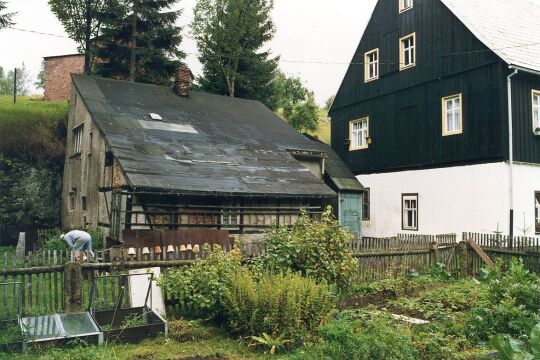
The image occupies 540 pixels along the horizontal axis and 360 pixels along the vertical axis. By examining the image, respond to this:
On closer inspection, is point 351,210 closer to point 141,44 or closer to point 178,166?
point 178,166

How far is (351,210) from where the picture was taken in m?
22.1

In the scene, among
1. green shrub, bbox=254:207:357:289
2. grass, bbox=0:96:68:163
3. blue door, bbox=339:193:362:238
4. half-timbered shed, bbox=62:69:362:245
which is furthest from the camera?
grass, bbox=0:96:68:163

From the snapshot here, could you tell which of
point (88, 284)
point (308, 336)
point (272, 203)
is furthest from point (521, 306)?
point (272, 203)

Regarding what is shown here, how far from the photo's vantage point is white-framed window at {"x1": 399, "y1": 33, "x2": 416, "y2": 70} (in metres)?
21.6

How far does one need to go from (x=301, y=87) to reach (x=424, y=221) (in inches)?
1515

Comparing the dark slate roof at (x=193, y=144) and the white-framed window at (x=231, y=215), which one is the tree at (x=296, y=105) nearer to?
the dark slate roof at (x=193, y=144)

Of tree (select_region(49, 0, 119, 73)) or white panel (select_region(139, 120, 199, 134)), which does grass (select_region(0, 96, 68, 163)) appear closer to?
tree (select_region(49, 0, 119, 73))

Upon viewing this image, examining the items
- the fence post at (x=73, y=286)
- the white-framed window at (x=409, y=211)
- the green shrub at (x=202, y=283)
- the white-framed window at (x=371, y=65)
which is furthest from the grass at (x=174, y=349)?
the white-framed window at (x=371, y=65)

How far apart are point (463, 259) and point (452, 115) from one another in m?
8.15

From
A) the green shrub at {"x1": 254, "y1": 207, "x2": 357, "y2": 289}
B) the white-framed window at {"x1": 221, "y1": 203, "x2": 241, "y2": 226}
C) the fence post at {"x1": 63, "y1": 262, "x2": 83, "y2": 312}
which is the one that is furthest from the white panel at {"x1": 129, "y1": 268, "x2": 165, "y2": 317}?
the white-framed window at {"x1": 221, "y1": 203, "x2": 241, "y2": 226}

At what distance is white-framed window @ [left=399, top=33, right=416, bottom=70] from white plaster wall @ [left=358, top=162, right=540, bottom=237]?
4.97m

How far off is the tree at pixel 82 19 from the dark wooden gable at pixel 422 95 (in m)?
16.5

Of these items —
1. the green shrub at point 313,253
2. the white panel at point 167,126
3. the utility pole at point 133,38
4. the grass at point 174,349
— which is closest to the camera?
the grass at point 174,349

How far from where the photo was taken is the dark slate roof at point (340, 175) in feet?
72.4
